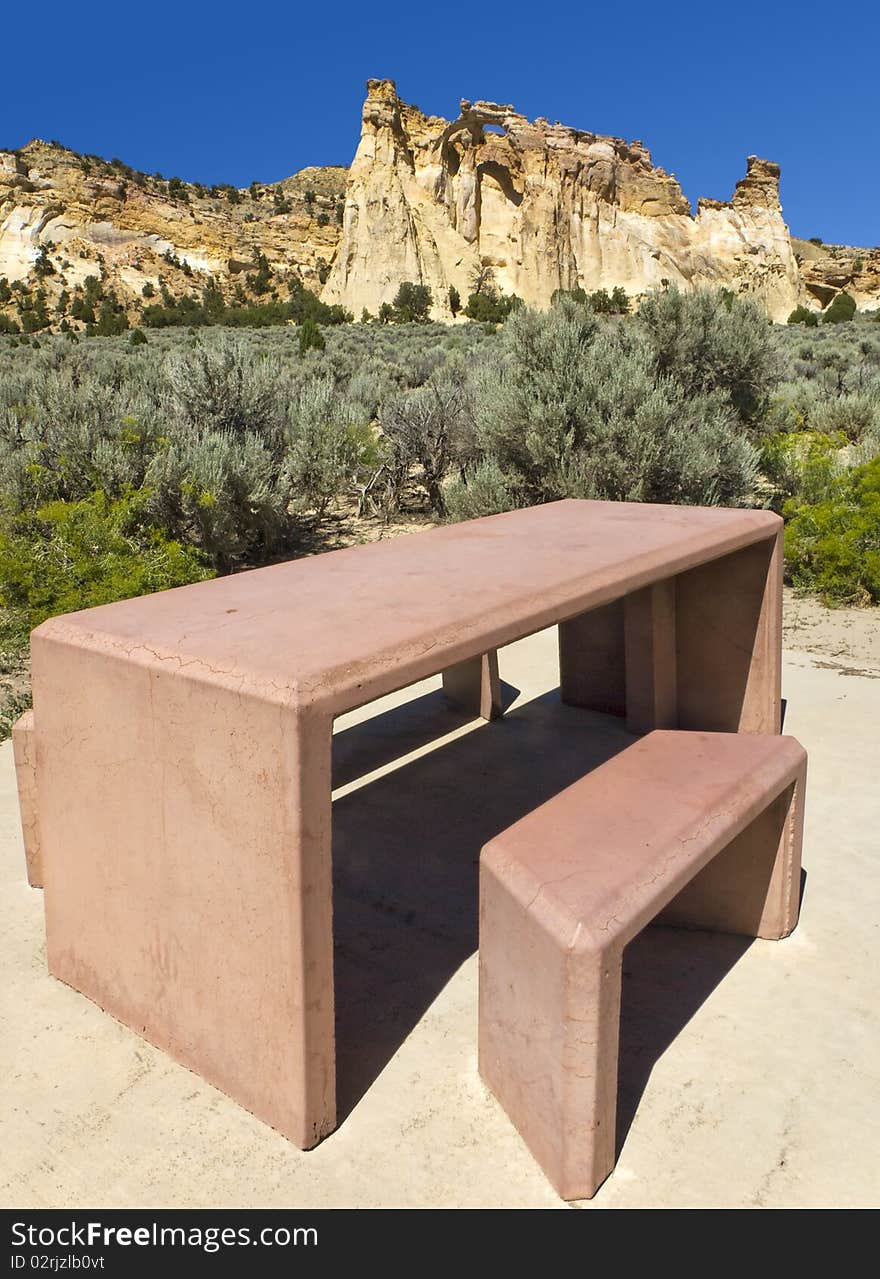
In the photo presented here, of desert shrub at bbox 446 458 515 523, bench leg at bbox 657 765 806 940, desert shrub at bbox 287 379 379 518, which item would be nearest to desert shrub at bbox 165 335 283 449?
desert shrub at bbox 287 379 379 518

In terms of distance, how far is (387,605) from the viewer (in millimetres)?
2666

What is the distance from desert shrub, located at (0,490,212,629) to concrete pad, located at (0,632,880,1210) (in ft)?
8.54

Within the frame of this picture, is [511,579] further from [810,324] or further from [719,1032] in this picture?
[810,324]

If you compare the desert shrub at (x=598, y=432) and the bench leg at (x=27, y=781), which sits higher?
the desert shrub at (x=598, y=432)

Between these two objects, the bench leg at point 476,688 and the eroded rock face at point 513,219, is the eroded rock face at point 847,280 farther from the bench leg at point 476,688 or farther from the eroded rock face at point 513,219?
the bench leg at point 476,688

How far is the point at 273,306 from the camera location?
37.7 meters

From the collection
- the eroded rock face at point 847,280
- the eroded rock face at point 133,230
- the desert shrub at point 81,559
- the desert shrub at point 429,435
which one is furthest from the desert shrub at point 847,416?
the eroded rock face at point 847,280

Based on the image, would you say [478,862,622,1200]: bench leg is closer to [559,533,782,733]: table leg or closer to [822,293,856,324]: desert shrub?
[559,533,782,733]: table leg

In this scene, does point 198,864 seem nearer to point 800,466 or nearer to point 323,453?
point 800,466

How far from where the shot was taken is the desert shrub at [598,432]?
29.8ft

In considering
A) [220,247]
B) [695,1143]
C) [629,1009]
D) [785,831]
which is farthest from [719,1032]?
[220,247]

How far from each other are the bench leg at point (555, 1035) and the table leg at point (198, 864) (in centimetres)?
42

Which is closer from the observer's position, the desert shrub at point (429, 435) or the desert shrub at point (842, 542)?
the desert shrub at point (842, 542)

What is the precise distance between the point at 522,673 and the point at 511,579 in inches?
128
